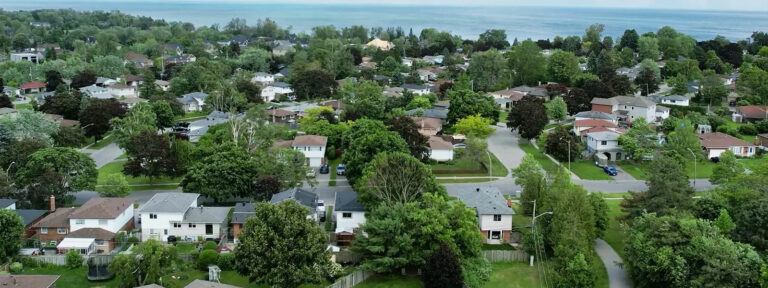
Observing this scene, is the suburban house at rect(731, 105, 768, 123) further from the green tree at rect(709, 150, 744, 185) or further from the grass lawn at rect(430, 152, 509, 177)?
the grass lawn at rect(430, 152, 509, 177)

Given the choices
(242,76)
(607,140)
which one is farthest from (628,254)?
(242,76)

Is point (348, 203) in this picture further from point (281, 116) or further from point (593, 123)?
point (281, 116)

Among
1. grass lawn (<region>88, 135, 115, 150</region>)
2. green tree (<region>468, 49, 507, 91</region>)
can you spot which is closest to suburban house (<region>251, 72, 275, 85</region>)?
green tree (<region>468, 49, 507, 91</region>)

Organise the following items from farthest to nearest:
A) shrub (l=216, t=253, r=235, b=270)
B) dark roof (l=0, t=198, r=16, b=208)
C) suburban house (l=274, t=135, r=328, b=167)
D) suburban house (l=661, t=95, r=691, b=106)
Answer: suburban house (l=661, t=95, r=691, b=106) < suburban house (l=274, t=135, r=328, b=167) < dark roof (l=0, t=198, r=16, b=208) < shrub (l=216, t=253, r=235, b=270)

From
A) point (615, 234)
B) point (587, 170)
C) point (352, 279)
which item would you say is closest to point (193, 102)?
point (587, 170)

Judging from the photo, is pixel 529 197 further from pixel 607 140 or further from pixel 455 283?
pixel 607 140

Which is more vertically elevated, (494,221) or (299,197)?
(299,197)

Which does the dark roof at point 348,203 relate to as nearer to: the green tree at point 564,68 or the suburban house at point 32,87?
the green tree at point 564,68
